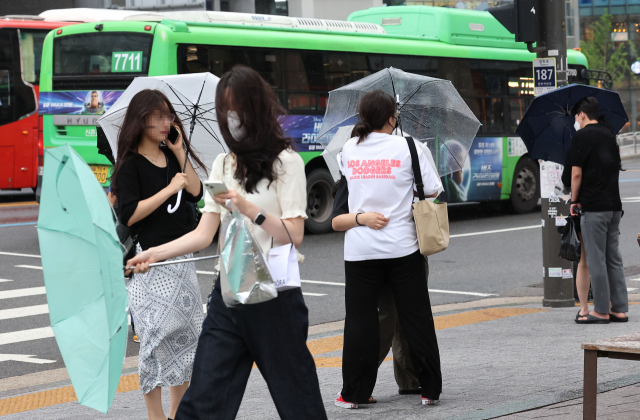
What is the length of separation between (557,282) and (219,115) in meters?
5.94

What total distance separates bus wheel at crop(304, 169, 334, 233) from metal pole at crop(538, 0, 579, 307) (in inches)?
255

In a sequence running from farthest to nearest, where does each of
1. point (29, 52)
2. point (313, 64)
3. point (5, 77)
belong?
point (29, 52), point (5, 77), point (313, 64)

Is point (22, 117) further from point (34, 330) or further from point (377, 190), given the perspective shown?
point (377, 190)

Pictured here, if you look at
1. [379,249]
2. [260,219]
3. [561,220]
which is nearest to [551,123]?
[561,220]

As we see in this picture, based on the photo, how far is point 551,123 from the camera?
810cm

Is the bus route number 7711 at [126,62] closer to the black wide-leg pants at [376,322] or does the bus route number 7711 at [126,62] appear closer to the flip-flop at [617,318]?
the flip-flop at [617,318]

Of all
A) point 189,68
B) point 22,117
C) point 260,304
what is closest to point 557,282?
point 260,304

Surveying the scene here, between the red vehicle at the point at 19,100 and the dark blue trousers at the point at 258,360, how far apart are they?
51.8 ft

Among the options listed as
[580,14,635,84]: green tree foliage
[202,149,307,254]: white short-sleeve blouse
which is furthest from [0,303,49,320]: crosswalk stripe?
[580,14,635,84]: green tree foliage

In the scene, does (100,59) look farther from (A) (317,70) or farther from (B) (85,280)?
(B) (85,280)

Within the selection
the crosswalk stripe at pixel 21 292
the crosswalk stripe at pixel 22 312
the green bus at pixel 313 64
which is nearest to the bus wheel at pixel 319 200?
the green bus at pixel 313 64

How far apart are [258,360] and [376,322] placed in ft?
5.62

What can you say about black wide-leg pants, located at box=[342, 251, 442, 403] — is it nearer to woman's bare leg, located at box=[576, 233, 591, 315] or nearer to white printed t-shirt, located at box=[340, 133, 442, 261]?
white printed t-shirt, located at box=[340, 133, 442, 261]

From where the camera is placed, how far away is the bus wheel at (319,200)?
1466cm
